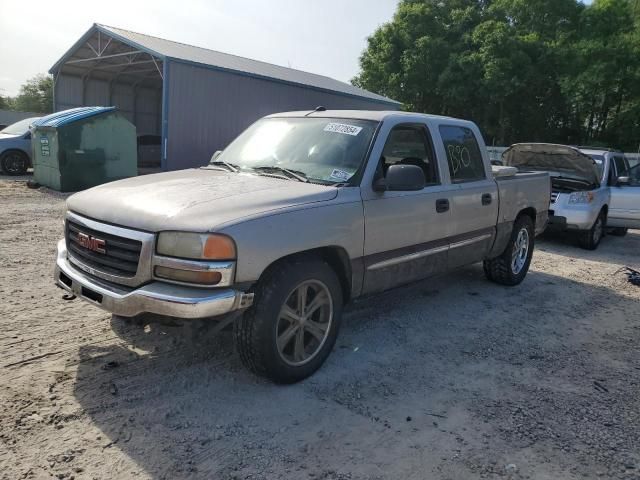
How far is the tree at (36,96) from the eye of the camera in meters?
59.2

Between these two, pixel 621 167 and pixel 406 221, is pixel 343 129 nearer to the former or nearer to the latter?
pixel 406 221

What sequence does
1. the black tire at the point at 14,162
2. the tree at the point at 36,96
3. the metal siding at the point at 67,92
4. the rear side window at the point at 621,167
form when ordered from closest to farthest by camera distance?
the rear side window at the point at 621,167 → the black tire at the point at 14,162 → the metal siding at the point at 67,92 → the tree at the point at 36,96

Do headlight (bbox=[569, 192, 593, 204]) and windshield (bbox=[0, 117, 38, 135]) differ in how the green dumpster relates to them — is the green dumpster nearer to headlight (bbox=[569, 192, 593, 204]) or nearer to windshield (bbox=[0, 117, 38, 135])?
windshield (bbox=[0, 117, 38, 135])

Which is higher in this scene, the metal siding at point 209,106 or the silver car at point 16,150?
the metal siding at point 209,106

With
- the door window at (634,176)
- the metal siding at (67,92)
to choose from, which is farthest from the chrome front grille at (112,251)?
the metal siding at (67,92)


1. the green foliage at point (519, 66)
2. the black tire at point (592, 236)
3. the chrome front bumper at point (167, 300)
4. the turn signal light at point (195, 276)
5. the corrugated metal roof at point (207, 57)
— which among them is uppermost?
the green foliage at point (519, 66)

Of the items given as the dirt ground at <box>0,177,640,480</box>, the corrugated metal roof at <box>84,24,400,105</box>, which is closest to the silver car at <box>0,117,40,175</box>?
the corrugated metal roof at <box>84,24,400,105</box>

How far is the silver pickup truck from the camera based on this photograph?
304 centimetres

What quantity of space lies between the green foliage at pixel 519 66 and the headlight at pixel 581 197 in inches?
760

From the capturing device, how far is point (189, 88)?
47.9 feet

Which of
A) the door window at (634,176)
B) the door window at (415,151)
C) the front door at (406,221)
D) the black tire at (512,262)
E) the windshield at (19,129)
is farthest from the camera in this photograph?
the windshield at (19,129)

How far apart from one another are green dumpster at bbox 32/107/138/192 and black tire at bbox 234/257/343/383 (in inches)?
402

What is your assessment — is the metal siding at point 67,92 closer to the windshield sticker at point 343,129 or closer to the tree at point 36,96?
the windshield sticker at point 343,129

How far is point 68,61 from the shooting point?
67.4 ft
